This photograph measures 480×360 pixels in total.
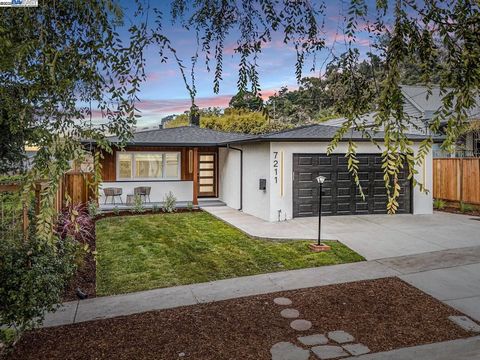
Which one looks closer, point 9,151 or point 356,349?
point 356,349

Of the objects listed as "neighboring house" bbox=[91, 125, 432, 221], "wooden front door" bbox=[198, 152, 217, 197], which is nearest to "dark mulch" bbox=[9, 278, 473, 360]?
"neighboring house" bbox=[91, 125, 432, 221]

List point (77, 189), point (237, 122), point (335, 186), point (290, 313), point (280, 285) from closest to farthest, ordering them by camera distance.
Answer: point (290, 313) < point (280, 285) < point (335, 186) < point (77, 189) < point (237, 122)

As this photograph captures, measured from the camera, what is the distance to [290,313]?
5.33m

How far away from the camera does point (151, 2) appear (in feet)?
9.61

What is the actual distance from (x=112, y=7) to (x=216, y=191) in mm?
15215

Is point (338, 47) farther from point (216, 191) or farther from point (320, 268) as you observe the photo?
point (216, 191)

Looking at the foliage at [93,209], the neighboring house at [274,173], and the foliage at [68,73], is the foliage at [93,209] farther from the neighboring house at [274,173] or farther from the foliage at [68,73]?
the foliage at [68,73]

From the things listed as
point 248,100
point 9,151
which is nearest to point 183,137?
point 9,151

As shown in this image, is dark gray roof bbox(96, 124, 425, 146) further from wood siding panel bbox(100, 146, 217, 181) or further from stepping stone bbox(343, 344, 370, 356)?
stepping stone bbox(343, 344, 370, 356)

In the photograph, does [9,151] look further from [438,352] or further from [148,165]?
[438,352]

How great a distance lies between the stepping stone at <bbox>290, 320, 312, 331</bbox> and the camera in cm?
489

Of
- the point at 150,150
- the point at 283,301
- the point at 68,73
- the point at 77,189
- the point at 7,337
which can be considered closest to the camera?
the point at 68,73

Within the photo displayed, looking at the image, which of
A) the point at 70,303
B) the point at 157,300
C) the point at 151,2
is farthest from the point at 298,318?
the point at 151,2

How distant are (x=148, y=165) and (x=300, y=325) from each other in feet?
39.9
